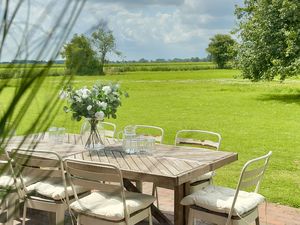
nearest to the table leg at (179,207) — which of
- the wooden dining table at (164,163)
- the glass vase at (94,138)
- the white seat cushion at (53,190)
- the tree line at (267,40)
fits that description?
the wooden dining table at (164,163)

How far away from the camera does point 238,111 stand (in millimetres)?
12375

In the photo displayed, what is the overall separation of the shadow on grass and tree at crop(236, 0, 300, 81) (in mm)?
1101

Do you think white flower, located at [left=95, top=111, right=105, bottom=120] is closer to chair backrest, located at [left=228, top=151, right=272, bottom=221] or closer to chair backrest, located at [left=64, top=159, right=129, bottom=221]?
chair backrest, located at [left=64, top=159, right=129, bottom=221]

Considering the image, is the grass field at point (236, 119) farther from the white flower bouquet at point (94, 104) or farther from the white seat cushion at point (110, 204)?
the white seat cushion at point (110, 204)

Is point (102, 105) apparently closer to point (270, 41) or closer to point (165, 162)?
point (165, 162)

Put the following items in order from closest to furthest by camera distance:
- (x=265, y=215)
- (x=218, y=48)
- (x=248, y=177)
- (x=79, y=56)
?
(x=79, y=56) → (x=248, y=177) → (x=265, y=215) → (x=218, y=48)

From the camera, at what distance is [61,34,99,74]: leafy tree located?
0.48 meters

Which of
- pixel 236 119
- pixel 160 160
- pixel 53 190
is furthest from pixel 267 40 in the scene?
pixel 53 190

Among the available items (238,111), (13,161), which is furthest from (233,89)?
(13,161)

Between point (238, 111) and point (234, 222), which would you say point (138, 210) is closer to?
point (234, 222)

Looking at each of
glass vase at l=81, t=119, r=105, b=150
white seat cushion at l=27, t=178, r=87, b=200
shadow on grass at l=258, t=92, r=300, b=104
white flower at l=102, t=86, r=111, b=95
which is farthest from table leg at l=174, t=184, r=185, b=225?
shadow on grass at l=258, t=92, r=300, b=104

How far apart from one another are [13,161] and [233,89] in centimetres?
1936

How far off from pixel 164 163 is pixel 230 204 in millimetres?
500

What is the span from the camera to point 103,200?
265cm
